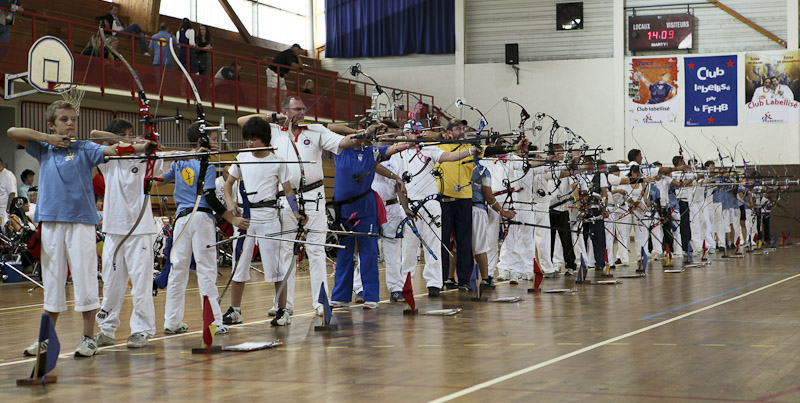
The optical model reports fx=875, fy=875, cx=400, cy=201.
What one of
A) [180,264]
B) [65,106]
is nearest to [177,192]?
[180,264]

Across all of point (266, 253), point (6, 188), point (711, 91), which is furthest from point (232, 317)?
point (711, 91)

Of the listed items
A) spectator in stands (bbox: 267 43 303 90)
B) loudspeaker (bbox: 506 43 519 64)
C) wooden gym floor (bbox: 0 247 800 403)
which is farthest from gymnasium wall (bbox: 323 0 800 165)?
wooden gym floor (bbox: 0 247 800 403)

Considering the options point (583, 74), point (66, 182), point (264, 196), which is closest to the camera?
point (66, 182)

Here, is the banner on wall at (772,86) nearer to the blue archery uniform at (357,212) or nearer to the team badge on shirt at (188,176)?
the blue archery uniform at (357,212)

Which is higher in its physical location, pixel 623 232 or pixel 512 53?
pixel 512 53

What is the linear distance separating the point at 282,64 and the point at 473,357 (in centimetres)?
1510

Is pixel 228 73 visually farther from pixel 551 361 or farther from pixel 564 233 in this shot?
pixel 551 361

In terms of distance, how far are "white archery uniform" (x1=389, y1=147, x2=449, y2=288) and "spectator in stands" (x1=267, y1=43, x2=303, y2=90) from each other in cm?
1016

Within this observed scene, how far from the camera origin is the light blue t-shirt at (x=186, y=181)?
6.27m

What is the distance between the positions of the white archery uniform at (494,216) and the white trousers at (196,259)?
12.8 ft

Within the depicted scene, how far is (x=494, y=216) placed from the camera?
10016 millimetres

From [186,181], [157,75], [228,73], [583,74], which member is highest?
[583,74]

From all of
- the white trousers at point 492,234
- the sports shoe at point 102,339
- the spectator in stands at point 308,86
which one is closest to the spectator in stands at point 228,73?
the spectator in stands at point 308,86

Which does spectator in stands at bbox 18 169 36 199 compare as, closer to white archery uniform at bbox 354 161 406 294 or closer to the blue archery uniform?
white archery uniform at bbox 354 161 406 294
